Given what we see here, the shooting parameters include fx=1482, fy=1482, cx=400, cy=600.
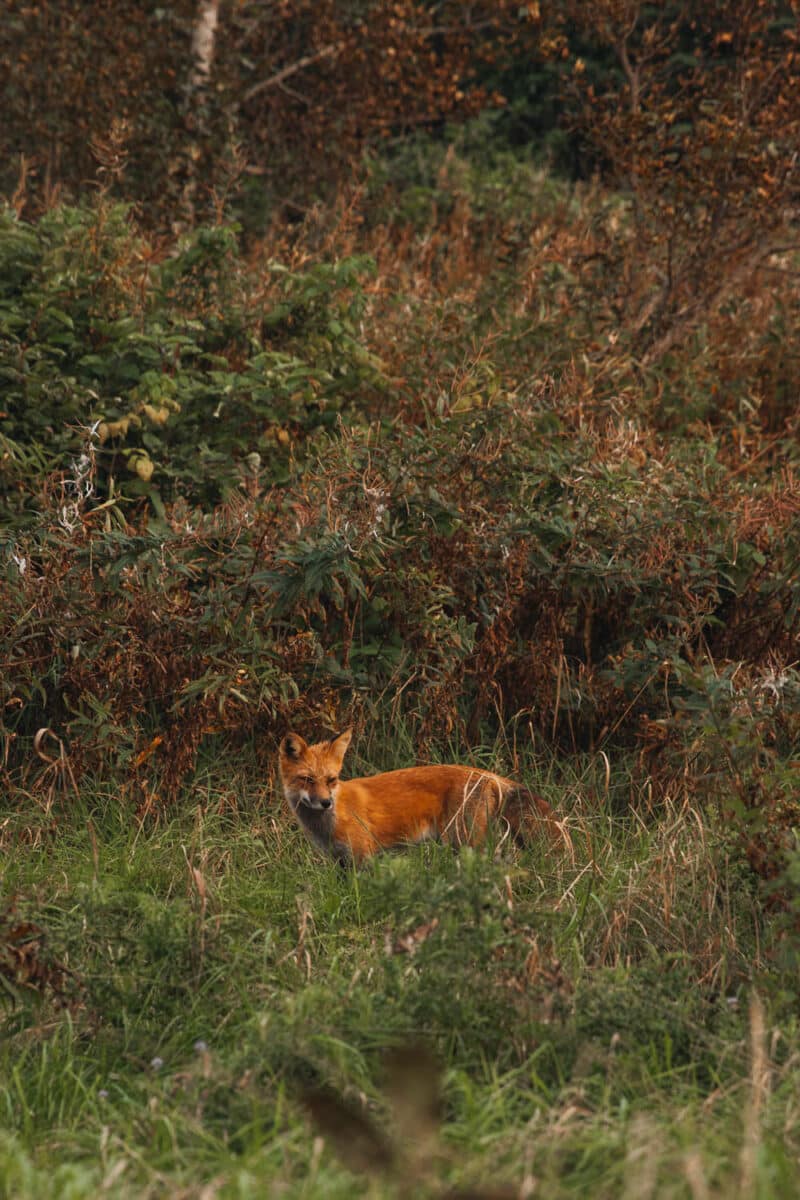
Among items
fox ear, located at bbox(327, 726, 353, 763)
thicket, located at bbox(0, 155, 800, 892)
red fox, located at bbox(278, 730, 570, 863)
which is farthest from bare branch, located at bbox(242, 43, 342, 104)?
red fox, located at bbox(278, 730, 570, 863)

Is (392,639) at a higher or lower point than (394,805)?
higher

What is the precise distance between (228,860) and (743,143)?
6404mm

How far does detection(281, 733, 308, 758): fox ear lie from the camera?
5.72 metres

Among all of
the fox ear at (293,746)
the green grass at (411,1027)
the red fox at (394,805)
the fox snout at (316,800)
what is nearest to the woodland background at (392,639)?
the green grass at (411,1027)

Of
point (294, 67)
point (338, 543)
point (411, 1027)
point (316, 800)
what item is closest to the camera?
point (411, 1027)

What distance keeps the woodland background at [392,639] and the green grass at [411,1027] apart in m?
0.02

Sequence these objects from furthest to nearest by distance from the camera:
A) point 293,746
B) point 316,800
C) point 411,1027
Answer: point 293,746
point 316,800
point 411,1027

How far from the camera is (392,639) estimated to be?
22.0 ft

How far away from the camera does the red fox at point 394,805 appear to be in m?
5.71

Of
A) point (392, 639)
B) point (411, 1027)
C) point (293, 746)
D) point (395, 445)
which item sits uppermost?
point (395, 445)

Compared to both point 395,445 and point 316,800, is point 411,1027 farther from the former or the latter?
point 395,445

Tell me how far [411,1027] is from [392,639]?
279cm

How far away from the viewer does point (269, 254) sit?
1101 centimetres

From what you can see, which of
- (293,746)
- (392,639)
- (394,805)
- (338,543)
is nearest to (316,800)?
(293,746)
